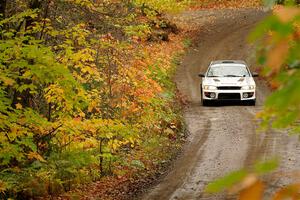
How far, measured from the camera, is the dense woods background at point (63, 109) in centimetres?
821

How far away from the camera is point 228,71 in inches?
805

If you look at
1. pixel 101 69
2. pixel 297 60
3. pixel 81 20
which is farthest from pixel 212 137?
pixel 297 60

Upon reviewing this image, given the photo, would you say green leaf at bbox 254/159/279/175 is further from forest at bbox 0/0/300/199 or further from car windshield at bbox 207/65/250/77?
car windshield at bbox 207/65/250/77

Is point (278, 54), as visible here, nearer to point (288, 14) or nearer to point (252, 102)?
point (288, 14)

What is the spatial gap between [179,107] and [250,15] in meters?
23.7

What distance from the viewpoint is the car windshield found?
20.3 m

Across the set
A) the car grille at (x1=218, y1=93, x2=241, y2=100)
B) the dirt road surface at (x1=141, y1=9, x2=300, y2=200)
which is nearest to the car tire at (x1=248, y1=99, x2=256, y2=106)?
the dirt road surface at (x1=141, y1=9, x2=300, y2=200)

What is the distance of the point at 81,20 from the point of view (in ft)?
42.6

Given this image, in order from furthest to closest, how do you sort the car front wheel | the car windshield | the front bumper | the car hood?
the car windshield, the car front wheel, the front bumper, the car hood

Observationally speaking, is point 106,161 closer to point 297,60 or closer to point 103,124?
point 103,124

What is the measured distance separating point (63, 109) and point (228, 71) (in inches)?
464

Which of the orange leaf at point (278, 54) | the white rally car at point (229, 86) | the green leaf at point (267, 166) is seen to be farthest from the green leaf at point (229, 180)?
the white rally car at point (229, 86)

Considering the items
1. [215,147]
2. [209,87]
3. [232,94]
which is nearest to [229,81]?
[232,94]

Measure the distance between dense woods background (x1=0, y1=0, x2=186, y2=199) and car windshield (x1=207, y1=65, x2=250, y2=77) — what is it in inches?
161
